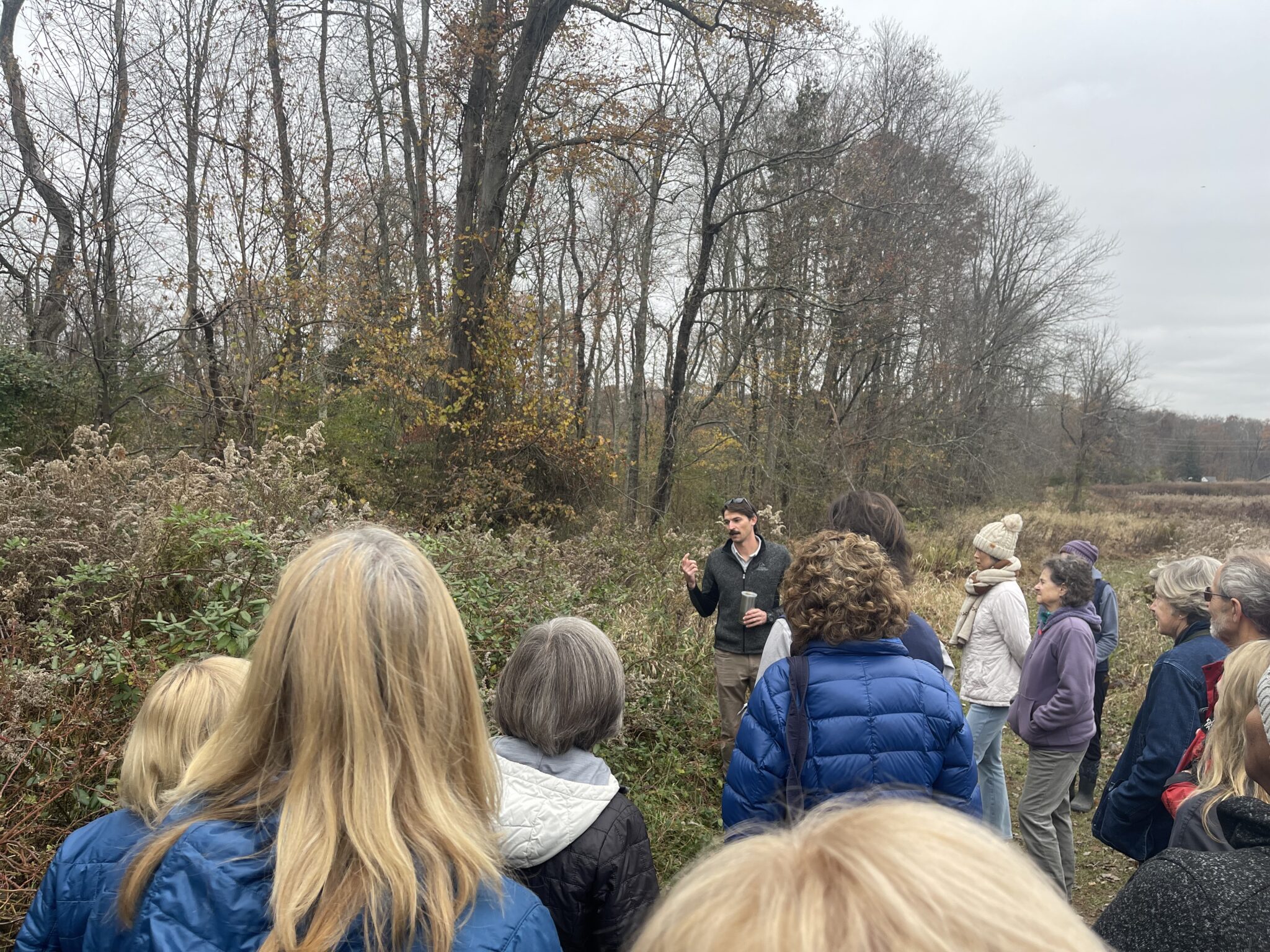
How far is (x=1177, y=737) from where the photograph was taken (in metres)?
2.89

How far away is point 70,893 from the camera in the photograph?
4.28 ft

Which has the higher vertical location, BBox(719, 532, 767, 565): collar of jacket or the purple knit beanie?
the purple knit beanie

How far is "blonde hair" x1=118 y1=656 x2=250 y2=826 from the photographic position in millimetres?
1569

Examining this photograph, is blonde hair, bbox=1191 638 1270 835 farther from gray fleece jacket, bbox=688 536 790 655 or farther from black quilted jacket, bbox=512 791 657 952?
gray fleece jacket, bbox=688 536 790 655

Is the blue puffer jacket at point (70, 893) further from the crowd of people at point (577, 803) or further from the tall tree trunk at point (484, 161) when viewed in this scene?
the tall tree trunk at point (484, 161)

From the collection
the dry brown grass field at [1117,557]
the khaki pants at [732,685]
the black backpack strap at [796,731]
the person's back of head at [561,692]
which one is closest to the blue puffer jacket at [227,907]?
the person's back of head at [561,692]

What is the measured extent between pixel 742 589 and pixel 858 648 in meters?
2.55

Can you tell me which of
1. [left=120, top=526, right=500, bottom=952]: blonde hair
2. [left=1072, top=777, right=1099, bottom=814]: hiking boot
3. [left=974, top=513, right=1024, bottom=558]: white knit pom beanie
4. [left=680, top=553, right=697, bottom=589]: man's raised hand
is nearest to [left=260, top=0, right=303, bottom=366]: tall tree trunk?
[left=680, top=553, right=697, bottom=589]: man's raised hand

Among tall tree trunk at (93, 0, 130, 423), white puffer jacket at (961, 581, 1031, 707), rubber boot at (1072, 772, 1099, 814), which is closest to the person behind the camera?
white puffer jacket at (961, 581, 1031, 707)

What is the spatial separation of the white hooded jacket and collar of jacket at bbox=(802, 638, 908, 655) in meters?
0.84

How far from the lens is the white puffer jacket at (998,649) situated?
13.8ft

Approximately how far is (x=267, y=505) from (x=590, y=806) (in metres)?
4.34

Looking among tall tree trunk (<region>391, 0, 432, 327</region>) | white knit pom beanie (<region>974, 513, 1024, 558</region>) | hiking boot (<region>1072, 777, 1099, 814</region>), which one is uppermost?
tall tree trunk (<region>391, 0, 432, 327</region>)

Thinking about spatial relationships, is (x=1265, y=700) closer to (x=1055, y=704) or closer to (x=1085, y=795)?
(x=1055, y=704)
